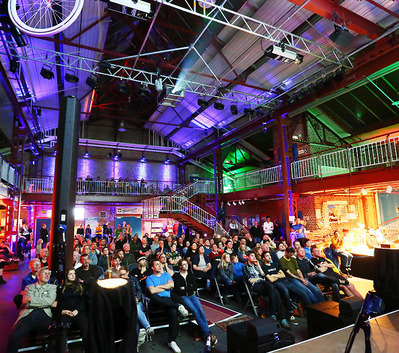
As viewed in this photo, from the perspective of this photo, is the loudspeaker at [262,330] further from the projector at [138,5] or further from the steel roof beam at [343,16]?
the steel roof beam at [343,16]

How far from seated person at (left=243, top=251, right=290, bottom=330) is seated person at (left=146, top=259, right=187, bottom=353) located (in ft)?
5.30

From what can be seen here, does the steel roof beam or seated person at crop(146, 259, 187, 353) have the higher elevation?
the steel roof beam

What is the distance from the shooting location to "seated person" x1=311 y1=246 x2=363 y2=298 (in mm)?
5672

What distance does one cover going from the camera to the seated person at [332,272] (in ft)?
18.6

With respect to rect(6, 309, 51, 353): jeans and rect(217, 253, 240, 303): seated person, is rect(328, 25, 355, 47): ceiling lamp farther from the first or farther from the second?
rect(6, 309, 51, 353): jeans

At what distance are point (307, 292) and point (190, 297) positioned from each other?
229 centimetres

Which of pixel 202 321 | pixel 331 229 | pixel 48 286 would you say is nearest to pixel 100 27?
pixel 48 286

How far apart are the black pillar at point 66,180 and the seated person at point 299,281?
4.13 metres

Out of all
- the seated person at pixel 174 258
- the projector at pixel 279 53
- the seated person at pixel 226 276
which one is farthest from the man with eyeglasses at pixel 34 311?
the projector at pixel 279 53

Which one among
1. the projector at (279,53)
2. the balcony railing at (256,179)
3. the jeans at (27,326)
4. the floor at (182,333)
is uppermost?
the projector at (279,53)

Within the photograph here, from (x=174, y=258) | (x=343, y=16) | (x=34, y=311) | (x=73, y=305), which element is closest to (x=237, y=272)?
(x=174, y=258)

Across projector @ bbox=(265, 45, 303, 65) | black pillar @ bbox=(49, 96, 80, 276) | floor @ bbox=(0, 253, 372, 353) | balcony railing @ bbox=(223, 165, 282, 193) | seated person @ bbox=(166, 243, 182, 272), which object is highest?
projector @ bbox=(265, 45, 303, 65)

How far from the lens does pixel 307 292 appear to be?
17.6ft

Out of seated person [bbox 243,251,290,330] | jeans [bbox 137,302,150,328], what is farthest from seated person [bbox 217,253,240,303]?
jeans [bbox 137,302,150,328]
